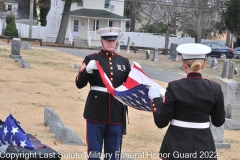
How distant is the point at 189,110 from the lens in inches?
196

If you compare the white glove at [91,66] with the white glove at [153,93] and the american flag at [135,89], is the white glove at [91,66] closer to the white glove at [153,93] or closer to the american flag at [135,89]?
the american flag at [135,89]

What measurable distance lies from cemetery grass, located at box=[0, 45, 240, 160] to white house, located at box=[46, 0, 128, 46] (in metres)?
36.5

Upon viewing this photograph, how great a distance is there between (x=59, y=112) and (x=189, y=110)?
8.21m

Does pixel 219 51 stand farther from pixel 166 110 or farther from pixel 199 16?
pixel 166 110

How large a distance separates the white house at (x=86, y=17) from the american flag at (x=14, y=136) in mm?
50877

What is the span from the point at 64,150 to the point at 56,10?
2008 inches

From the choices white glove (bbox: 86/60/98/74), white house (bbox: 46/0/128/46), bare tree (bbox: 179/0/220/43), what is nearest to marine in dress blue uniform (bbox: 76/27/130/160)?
white glove (bbox: 86/60/98/74)

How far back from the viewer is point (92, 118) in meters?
6.59

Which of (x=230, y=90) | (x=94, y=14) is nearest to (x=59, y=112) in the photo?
(x=230, y=90)

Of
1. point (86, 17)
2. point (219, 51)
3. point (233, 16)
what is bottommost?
point (219, 51)

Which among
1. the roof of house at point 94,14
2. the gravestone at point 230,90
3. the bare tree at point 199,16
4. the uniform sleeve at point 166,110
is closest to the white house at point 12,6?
the roof of house at point 94,14

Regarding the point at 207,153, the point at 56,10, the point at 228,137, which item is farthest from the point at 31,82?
the point at 56,10

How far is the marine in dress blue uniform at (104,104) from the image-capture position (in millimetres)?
6570

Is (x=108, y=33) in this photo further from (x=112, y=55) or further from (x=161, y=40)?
(x=161, y=40)
